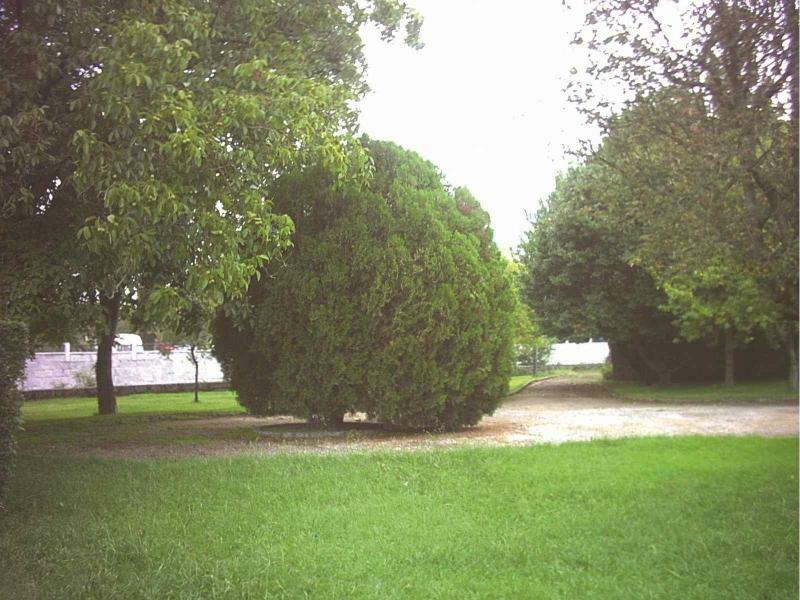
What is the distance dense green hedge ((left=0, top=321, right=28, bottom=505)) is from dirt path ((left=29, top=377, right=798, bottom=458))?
130 inches

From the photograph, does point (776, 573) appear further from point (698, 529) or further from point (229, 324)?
point (229, 324)

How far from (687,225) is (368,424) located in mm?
8068

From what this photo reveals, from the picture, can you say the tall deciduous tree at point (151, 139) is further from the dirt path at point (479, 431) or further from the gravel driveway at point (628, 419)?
the gravel driveway at point (628, 419)

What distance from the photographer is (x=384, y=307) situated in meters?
10.4

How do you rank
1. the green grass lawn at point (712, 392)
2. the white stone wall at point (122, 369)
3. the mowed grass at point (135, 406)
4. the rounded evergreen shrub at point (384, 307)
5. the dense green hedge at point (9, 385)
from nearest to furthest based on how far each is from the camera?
the dense green hedge at point (9, 385), the rounded evergreen shrub at point (384, 307), the green grass lawn at point (712, 392), the mowed grass at point (135, 406), the white stone wall at point (122, 369)

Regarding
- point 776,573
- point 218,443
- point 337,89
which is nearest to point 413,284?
point 337,89

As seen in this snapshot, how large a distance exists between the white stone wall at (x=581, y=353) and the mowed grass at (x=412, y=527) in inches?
1282

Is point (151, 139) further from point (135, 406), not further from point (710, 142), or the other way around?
point (135, 406)

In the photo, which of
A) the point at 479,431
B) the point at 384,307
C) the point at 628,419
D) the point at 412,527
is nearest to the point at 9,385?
the point at 412,527

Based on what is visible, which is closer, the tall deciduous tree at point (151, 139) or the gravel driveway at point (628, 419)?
the tall deciduous tree at point (151, 139)

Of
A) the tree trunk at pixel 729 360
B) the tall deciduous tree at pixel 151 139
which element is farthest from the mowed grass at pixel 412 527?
the tree trunk at pixel 729 360

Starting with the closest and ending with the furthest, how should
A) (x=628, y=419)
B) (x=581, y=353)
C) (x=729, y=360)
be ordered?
(x=628, y=419) → (x=729, y=360) → (x=581, y=353)

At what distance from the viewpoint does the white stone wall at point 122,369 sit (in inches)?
1002

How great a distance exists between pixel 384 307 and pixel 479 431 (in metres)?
2.52
